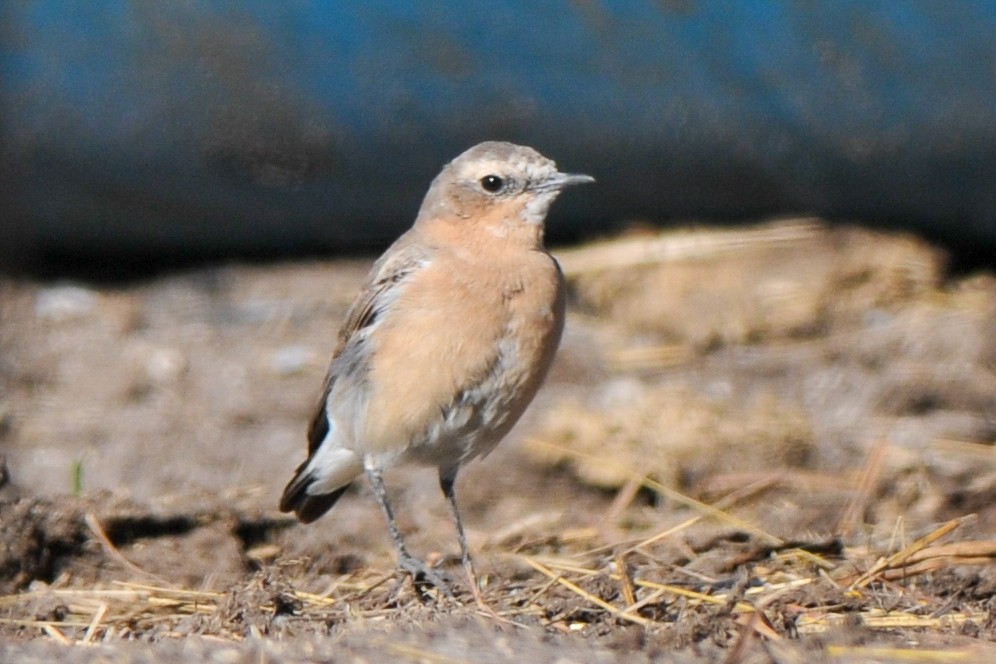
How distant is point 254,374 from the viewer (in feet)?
32.5

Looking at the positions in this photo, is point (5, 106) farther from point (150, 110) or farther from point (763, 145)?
point (763, 145)

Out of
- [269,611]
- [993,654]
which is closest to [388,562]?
[269,611]

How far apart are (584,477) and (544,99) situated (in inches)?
126

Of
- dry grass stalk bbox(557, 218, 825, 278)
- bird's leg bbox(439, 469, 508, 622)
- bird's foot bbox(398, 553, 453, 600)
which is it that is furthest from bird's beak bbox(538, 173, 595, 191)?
dry grass stalk bbox(557, 218, 825, 278)

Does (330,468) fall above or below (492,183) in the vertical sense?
below

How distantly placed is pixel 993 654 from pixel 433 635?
1.70 metres

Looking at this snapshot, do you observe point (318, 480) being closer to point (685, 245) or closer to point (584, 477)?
point (584, 477)

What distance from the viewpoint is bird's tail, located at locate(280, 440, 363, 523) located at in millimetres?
6977

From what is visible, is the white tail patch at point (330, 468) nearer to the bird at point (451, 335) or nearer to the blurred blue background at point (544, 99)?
the bird at point (451, 335)

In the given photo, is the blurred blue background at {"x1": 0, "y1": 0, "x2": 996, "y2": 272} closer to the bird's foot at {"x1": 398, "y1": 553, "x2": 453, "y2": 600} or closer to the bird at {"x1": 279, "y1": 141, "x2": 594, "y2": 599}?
the bird at {"x1": 279, "y1": 141, "x2": 594, "y2": 599}

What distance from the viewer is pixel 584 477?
7898 mm

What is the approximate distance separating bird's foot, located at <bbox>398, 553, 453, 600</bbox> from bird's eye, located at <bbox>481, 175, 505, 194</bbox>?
1.58 m

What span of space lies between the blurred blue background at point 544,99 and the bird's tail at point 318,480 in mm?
3782

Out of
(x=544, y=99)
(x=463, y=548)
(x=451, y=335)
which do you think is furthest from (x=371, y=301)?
(x=544, y=99)
